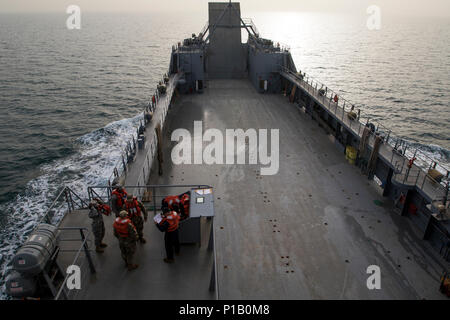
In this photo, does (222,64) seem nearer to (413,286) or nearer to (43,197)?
(43,197)

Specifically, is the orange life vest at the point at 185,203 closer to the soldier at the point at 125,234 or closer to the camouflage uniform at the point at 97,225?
the soldier at the point at 125,234

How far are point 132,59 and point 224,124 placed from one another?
1829 inches

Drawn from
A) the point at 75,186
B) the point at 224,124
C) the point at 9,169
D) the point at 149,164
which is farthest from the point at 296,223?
the point at 9,169

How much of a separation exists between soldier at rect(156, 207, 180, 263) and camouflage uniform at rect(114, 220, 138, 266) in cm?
50

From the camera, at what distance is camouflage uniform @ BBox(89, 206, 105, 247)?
21.1 ft

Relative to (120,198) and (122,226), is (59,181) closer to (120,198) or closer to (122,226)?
(120,198)

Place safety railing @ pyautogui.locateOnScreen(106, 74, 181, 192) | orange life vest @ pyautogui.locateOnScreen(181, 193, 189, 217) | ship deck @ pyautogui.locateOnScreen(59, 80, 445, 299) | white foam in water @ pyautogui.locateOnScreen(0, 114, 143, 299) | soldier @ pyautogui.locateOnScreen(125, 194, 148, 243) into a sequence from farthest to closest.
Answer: white foam in water @ pyautogui.locateOnScreen(0, 114, 143, 299) < safety railing @ pyautogui.locateOnScreen(106, 74, 181, 192) < orange life vest @ pyautogui.locateOnScreen(181, 193, 189, 217) < soldier @ pyautogui.locateOnScreen(125, 194, 148, 243) < ship deck @ pyautogui.locateOnScreen(59, 80, 445, 299)

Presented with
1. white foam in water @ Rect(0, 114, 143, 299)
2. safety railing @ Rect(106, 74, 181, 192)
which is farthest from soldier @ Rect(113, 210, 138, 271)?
white foam in water @ Rect(0, 114, 143, 299)

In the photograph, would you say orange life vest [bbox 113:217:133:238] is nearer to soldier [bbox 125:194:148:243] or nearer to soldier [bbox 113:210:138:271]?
soldier [bbox 113:210:138:271]

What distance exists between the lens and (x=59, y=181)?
16.8m

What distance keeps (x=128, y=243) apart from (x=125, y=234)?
208 millimetres

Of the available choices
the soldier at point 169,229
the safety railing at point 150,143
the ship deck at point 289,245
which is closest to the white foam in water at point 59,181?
the safety railing at point 150,143

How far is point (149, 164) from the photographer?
1028 centimetres

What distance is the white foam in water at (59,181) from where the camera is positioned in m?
12.9
